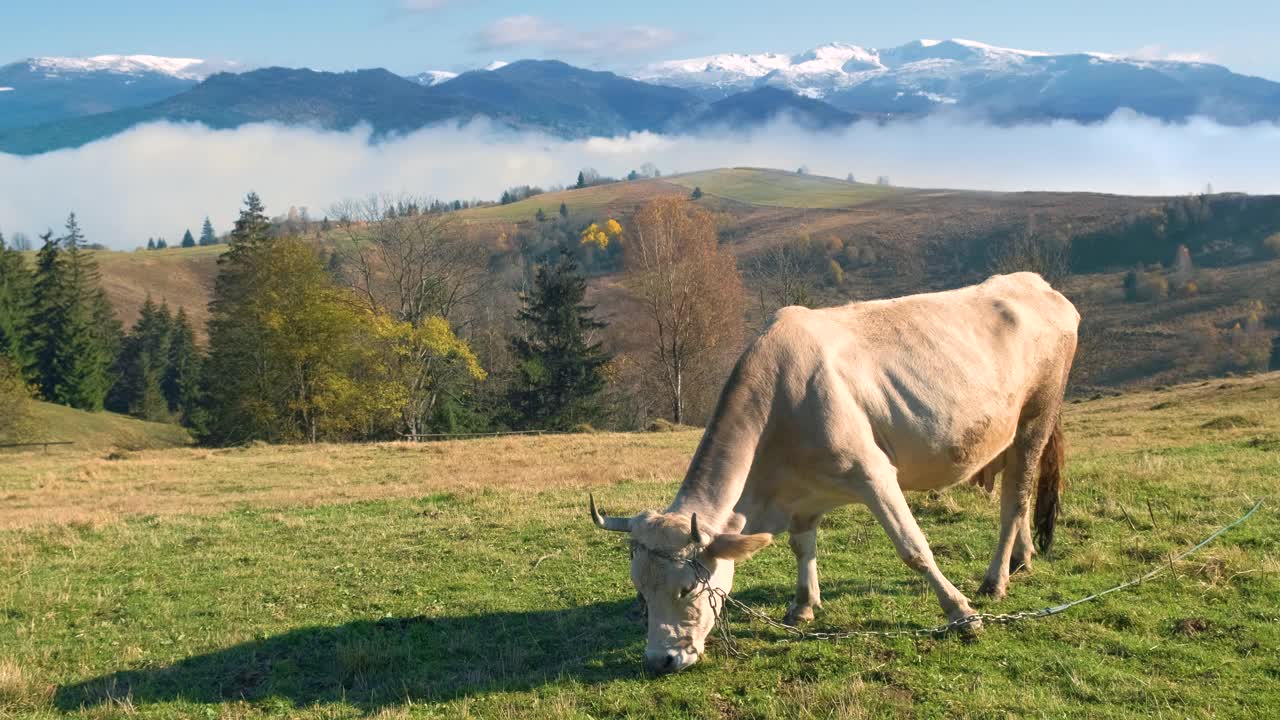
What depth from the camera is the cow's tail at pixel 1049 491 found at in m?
10.7

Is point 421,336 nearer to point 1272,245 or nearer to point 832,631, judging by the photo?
point 832,631

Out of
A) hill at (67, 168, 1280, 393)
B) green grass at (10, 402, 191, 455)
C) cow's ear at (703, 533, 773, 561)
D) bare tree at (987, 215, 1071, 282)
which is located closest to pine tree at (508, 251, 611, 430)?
hill at (67, 168, 1280, 393)

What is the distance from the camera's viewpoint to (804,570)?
948cm

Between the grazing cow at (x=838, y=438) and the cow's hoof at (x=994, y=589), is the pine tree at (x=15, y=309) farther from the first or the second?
the cow's hoof at (x=994, y=589)

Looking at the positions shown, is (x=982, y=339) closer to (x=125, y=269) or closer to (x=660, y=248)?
(x=660, y=248)

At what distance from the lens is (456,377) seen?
6209 centimetres

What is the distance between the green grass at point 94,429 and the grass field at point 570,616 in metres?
59.6

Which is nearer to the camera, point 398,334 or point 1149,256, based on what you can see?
point 398,334

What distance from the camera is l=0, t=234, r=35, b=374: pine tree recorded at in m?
81.4

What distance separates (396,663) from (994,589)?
19.6 ft

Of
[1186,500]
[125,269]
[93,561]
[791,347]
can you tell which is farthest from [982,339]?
[125,269]

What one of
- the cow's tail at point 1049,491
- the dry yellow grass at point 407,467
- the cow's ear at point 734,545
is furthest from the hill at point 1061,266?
the cow's ear at point 734,545

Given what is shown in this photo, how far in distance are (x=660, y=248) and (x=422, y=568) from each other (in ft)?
170

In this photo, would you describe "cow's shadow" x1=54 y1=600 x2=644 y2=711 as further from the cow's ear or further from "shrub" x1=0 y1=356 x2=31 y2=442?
"shrub" x1=0 y1=356 x2=31 y2=442
